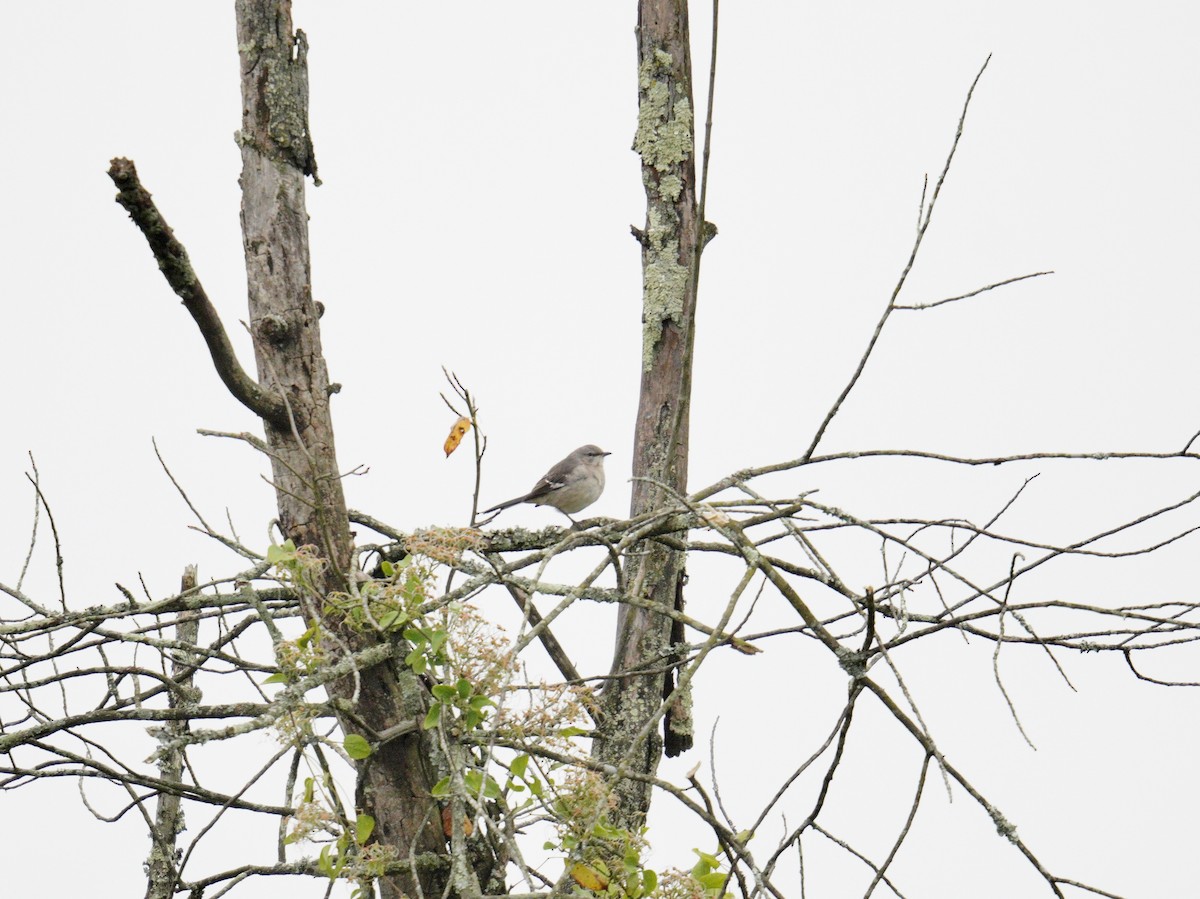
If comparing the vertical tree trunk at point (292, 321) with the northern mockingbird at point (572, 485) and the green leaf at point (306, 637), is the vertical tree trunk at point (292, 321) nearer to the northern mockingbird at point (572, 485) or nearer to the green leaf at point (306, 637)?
the green leaf at point (306, 637)

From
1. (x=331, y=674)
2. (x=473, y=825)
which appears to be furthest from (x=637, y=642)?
(x=331, y=674)

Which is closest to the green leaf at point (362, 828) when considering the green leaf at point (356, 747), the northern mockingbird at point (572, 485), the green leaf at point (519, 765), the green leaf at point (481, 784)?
the green leaf at point (356, 747)

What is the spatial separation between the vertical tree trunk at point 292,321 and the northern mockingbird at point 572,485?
3.63m

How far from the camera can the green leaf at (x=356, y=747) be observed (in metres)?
2.94

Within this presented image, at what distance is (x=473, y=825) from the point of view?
3.15 metres

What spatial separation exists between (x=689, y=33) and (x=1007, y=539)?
2275 millimetres

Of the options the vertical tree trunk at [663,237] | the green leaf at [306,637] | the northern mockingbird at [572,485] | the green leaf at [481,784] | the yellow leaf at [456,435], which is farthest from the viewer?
the northern mockingbird at [572,485]

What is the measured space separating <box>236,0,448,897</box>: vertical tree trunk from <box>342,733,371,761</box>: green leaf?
33 cm

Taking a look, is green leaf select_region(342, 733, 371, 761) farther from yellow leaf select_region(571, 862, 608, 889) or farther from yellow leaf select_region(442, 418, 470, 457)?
yellow leaf select_region(442, 418, 470, 457)

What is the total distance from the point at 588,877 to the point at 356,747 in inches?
23.8

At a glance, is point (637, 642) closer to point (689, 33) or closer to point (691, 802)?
point (691, 802)

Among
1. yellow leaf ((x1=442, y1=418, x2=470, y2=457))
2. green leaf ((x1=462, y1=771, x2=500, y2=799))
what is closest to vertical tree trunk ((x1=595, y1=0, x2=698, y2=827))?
yellow leaf ((x1=442, y1=418, x2=470, y2=457))

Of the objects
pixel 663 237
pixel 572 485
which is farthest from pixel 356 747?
pixel 572 485

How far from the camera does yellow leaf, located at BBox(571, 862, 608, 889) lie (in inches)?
113
